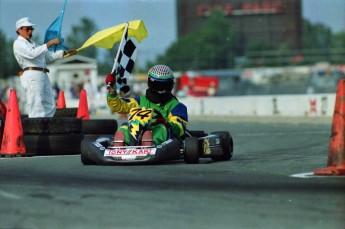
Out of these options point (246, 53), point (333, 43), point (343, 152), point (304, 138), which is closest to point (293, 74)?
point (246, 53)

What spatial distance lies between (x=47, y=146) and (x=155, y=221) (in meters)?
6.67

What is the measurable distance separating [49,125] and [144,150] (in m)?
2.63

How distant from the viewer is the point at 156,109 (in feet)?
38.9

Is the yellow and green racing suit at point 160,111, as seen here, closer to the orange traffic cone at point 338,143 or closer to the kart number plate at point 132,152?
the kart number plate at point 132,152

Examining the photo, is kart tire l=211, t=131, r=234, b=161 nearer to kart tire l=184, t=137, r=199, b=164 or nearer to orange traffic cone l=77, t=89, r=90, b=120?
kart tire l=184, t=137, r=199, b=164

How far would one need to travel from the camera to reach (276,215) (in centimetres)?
722

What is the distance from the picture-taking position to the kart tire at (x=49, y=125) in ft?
44.0

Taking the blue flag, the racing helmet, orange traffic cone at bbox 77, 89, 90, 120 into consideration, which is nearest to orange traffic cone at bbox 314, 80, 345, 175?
the racing helmet

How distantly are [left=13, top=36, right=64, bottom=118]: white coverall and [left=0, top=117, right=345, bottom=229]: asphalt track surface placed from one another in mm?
2828

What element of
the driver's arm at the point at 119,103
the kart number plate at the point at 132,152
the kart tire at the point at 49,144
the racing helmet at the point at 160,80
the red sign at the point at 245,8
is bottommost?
the kart tire at the point at 49,144

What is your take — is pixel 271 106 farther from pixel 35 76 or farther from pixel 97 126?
pixel 97 126

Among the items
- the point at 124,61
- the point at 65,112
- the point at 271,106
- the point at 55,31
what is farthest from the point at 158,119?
the point at 271,106

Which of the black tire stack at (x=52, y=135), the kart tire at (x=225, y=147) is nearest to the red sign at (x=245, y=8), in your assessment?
the black tire stack at (x=52, y=135)

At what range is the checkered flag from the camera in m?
12.6
